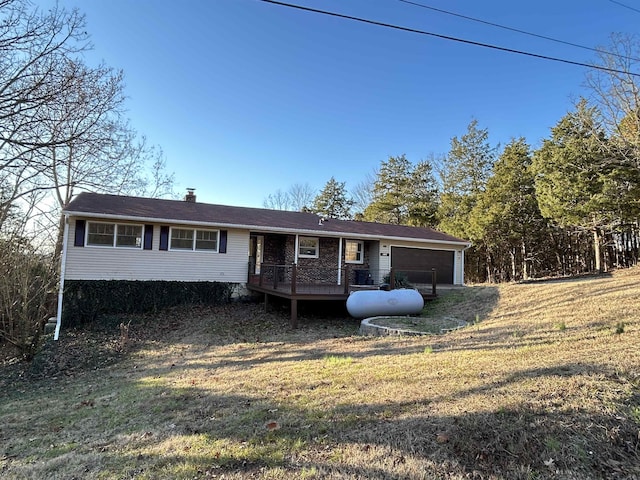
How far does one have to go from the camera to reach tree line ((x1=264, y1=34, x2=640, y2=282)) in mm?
13203

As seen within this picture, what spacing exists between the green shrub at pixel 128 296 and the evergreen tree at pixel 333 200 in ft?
67.3

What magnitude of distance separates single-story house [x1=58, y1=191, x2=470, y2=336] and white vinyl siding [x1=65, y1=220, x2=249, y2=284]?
29 mm

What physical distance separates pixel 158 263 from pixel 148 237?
38.2 inches

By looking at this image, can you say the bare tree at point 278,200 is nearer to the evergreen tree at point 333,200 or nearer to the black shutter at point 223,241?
the evergreen tree at point 333,200

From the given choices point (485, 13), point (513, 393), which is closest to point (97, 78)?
point (485, 13)

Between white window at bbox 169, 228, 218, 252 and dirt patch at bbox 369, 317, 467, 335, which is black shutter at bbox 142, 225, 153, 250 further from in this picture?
dirt patch at bbox 369, 317, 467, 335

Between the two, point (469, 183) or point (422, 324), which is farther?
point (469, 183)

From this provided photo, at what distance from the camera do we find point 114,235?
1266 centimetres

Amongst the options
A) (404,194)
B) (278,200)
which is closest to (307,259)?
(404,194)

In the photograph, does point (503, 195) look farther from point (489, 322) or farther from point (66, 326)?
point (66, 326)

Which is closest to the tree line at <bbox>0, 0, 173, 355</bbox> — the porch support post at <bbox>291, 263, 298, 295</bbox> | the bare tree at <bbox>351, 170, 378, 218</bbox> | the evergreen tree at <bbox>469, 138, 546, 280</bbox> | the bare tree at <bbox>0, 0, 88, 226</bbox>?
the bare tree at <bbox>0, 0, 88, 226</bbox>

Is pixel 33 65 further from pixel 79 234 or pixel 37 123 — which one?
pixel 79 234

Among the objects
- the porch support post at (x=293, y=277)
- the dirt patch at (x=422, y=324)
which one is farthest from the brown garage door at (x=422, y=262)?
the porch support post at (x=293, y=277)

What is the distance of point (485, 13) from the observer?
6.87 metres
